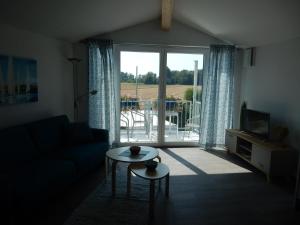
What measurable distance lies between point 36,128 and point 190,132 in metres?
3.45

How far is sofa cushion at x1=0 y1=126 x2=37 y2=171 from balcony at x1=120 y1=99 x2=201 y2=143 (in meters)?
2.43

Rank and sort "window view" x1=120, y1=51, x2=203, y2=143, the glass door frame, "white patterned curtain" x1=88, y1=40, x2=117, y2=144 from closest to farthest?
"white patterned curtain" x1=88, y1=40, x2=117, y2=144 → the glass door frame → "window view" x1=120, y1=51, x2=203, y2=143

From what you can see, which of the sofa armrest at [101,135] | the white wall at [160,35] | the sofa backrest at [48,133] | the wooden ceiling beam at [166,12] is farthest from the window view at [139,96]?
the sofa backrest at [48,133]

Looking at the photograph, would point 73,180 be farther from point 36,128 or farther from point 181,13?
point 181,13

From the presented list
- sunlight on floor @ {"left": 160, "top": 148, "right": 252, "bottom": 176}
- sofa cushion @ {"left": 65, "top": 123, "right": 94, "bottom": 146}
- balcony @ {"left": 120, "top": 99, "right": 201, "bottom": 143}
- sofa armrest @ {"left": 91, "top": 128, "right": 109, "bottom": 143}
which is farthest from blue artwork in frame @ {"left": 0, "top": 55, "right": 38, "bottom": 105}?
sunlight on floor @ {"left": 160, "top": 148, "right": 252, "bottom": 176}

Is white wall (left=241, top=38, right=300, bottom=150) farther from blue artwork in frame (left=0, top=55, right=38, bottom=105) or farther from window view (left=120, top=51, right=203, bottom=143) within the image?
blue artwork in frame (left=0, top=55, right=38, bottom=105)

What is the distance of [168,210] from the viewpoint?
2754 millimetres

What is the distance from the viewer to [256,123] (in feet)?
13.9

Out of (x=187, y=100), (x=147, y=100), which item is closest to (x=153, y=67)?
(x=147, y=100)

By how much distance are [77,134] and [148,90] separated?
6.40 feet

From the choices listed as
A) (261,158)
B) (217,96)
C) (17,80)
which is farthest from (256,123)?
(17,80)

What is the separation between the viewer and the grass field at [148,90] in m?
5.15

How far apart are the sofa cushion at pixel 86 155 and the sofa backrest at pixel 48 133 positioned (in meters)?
0.27

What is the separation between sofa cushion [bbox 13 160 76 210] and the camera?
7.46ft
